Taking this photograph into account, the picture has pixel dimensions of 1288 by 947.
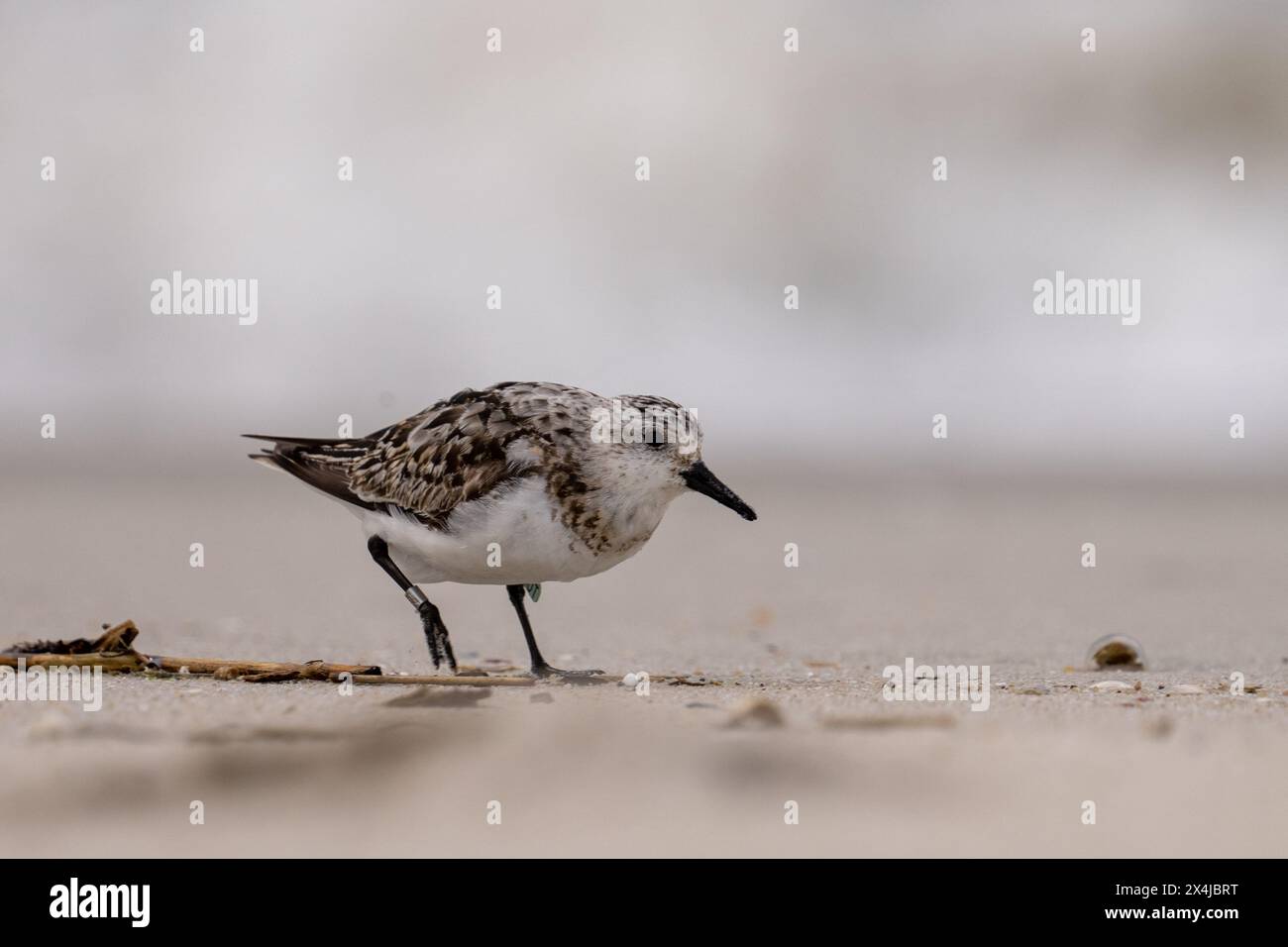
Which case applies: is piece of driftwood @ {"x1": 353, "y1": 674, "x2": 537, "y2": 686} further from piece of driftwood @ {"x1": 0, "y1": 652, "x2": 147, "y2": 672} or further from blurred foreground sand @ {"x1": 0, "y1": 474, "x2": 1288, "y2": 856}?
piece of driftwood @ {"x1": 0, "y1": 652, "x2": 147, "y2": 672}

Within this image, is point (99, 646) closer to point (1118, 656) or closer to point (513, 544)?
point (513, 544)

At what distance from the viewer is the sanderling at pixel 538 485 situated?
5465 mm

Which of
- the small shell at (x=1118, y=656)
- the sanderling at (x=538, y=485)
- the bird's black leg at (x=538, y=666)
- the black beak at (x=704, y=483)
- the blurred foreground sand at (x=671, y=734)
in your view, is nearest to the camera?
the blurred foreground sand at (x=671, y=734)

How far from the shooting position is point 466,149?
62.8 ft

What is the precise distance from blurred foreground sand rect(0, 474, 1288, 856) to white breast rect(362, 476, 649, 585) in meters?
0.49

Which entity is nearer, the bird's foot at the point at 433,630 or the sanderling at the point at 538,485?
the sanderling at the point at 538,485

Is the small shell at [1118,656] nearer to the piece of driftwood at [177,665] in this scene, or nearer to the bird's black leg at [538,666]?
the bird's black leg at [538,666]

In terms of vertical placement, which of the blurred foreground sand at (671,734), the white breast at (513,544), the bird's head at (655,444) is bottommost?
the blurred foreground sand at (671,734)

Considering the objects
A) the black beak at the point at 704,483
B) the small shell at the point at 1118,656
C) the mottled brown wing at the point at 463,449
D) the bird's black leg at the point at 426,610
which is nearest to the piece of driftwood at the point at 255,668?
the bird's black leg at the point at 426,610

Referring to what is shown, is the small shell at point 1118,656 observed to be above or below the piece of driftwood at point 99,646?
below

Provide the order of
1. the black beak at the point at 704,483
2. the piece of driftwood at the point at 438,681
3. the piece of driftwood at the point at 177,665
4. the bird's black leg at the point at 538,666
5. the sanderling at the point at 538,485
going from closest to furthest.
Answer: the piece of driftwood at the point at 438,681 < the piece of driftwood at the point at 177,665 < the sanderling at the point at 538,485 < the black beak at the point at 704,483 < the bird's black leg at the point at 538,666

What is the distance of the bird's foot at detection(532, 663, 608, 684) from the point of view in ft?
18.8

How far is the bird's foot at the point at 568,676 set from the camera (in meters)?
5.74

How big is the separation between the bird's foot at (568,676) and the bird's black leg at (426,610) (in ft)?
1.17
